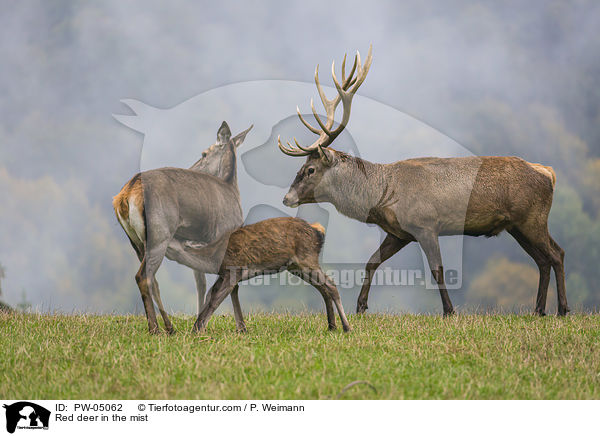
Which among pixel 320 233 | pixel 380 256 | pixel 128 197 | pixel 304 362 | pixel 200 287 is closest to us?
pixel 304 362

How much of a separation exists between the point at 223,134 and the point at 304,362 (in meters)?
4.82

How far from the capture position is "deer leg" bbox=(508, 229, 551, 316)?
9.28 m

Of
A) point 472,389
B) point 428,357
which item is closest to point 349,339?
point 428,357

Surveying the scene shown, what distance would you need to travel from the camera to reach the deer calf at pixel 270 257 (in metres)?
6.63

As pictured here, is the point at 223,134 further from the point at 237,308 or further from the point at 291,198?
the point at 237,308

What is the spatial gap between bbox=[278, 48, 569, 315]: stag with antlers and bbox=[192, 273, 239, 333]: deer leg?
210 centimetres

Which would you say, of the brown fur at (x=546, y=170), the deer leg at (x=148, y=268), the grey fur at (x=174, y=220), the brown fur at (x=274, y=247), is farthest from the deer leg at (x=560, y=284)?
the deer leg at (x=148, y=268)

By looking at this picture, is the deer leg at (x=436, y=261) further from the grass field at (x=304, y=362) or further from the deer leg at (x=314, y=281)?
the deer leg at (x=314, y=281)

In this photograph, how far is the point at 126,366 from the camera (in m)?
5.10

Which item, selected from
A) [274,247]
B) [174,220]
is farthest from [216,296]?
[174,220]

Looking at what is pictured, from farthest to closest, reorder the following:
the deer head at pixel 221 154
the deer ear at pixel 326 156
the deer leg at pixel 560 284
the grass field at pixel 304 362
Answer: the deer leg at pixel 560 284 → the deer head at pixel 221 154 → the deer ear at pixel 326 156 → the grass field at pixel 304 362

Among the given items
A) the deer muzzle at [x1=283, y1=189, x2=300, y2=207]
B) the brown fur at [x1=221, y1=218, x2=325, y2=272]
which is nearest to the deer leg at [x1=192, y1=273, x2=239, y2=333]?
the brown fur at [x1=221, y1=218, x2=325, y2=272]

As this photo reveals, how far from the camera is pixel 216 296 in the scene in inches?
260

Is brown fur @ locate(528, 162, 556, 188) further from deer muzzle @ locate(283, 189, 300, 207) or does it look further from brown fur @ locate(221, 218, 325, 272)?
brown fur @ locate(221, 218, 325, 272)
